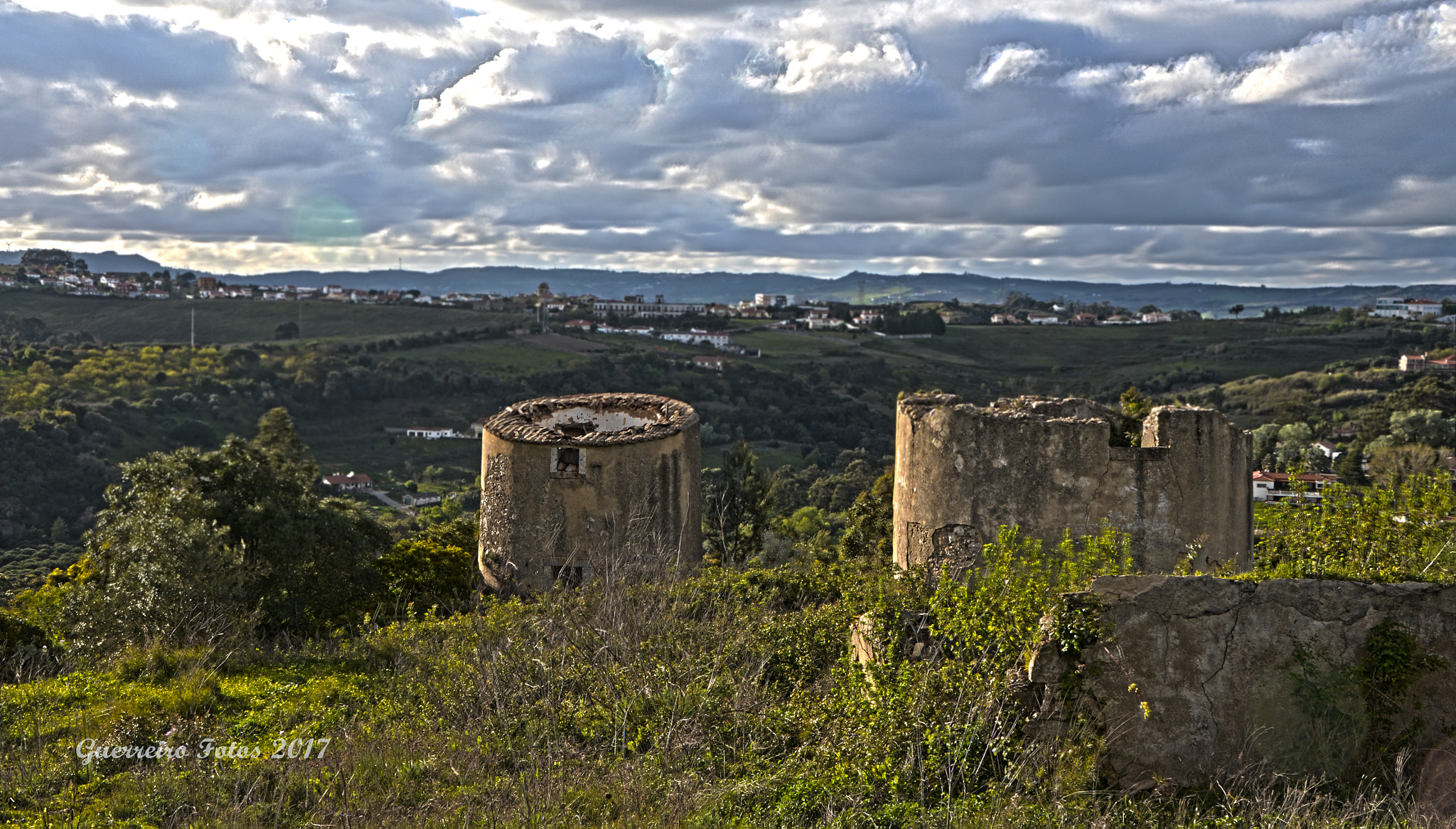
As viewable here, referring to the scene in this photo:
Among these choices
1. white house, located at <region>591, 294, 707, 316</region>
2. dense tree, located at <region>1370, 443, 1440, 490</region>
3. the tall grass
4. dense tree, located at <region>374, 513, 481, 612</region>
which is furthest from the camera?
white house, located at <region>591, 294, 707, 316</region>

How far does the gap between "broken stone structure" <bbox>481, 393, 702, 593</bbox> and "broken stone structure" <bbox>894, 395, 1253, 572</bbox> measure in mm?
3847

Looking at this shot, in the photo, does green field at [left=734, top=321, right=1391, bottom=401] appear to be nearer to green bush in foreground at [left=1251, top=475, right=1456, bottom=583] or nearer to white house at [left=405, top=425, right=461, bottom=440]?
white house at [left=405, top=425, right=461, bottom=440]

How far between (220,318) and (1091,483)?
112492mm

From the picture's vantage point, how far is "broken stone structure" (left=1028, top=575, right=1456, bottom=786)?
20.7 feet

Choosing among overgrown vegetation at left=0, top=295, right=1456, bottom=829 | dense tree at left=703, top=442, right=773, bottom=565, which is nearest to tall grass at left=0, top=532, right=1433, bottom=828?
overgrown vegetation at left=0, top=295, right=1456, bottom=829

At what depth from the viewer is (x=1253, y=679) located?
6.43 m

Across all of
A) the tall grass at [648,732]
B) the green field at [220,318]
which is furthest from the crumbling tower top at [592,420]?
the green field at [220,318]

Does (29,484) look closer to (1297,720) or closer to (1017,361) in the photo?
(1297,720)

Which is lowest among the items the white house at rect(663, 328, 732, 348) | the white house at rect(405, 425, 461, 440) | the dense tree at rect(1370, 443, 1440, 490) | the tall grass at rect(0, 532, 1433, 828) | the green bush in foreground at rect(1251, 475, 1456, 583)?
the white house at rect(405, 425, 461, 440)

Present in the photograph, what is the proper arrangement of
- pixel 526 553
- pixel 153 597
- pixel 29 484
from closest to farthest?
pixel 153 597 → pixel 526 553 → pixel 29 484

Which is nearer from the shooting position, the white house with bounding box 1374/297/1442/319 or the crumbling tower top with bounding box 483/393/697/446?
the crumbling tower top with bounding box 483/393/697/446

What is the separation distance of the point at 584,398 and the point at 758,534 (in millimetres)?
10252

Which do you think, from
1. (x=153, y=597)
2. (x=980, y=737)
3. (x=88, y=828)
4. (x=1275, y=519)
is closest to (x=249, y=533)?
(x=153, y=597)

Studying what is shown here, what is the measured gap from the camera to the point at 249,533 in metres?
14.9
